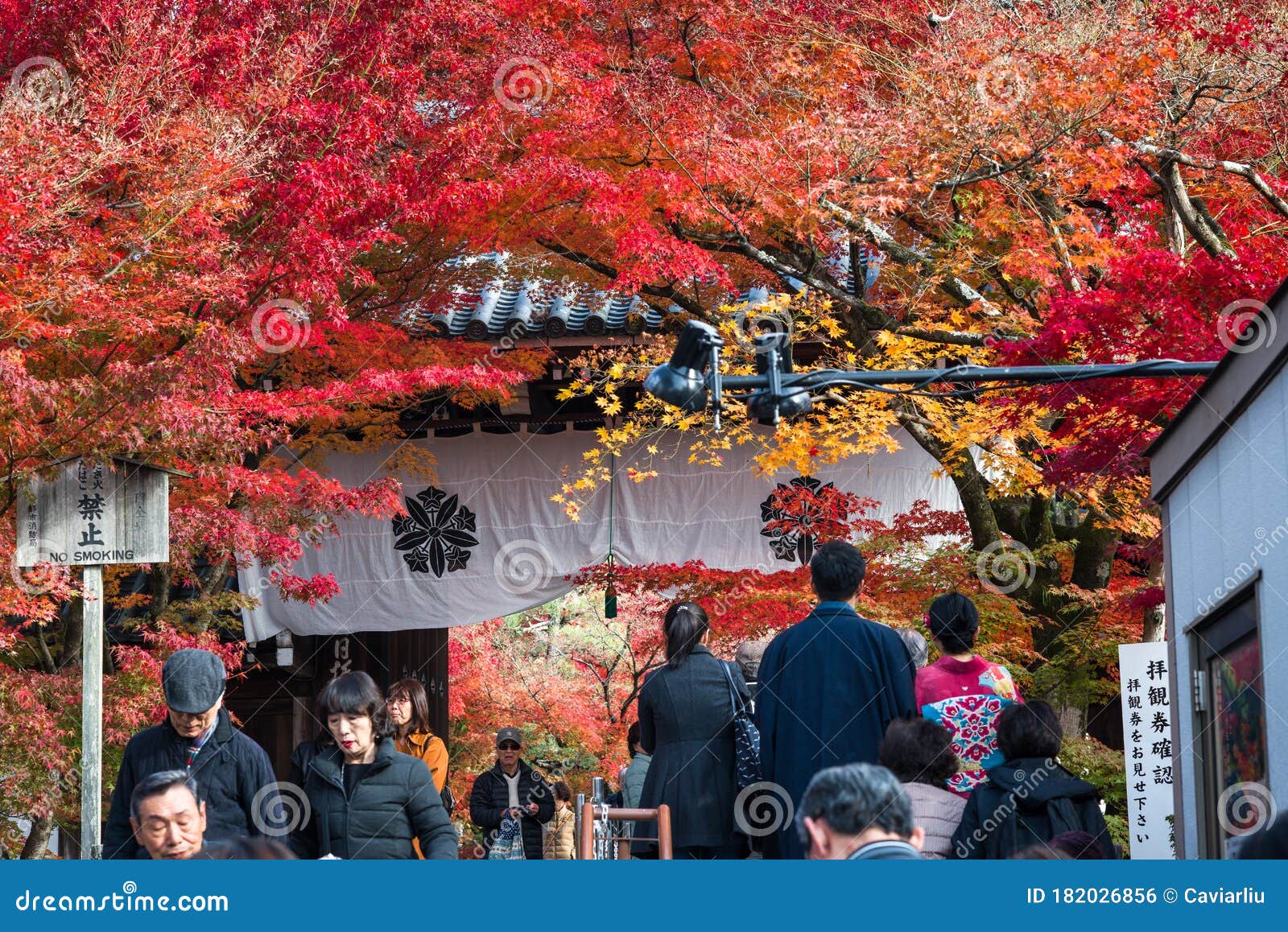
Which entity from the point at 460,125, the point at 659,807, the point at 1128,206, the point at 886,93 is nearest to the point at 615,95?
the point at 460,125

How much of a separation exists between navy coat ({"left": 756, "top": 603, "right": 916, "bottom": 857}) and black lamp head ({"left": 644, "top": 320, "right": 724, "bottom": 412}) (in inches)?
41.8

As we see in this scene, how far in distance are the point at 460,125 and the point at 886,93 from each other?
3.99m

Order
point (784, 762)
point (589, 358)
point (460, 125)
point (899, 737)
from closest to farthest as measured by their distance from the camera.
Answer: point (899, 737) < point (784, 762) < point (460, 125) < point (589, 358)

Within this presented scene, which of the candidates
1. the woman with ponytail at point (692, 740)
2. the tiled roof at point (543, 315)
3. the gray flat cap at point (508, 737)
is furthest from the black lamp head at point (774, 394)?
the tiled roof at point (543, 315)

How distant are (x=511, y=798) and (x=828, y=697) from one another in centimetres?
433

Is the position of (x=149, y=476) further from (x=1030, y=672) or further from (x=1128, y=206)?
(x=1128, y=206)

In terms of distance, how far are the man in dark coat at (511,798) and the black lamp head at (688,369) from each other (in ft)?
13.5

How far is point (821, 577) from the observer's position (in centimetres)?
525

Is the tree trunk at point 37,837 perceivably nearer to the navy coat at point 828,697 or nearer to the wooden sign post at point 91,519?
the wooden sign post at point 91,519

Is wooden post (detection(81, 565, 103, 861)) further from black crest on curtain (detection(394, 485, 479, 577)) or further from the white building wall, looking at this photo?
black crest on curtain (detection(394, 485, 479, 577))

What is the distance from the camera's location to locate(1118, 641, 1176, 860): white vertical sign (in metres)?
8.55

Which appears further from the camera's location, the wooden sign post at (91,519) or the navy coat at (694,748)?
the wooden sign post at (91,519)

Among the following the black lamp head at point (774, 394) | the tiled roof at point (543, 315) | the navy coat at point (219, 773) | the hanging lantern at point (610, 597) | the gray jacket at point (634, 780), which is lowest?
the gray jacket at point (634, 780)

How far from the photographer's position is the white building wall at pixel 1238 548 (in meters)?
4.93
